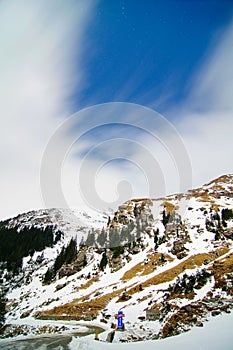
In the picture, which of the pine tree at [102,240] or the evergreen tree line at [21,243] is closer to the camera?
the pine tree at [102,240]

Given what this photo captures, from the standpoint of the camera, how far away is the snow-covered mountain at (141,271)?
995 inches

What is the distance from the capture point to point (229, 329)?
42.4 feet

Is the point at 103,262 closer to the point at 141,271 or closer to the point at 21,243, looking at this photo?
the point at 141,271

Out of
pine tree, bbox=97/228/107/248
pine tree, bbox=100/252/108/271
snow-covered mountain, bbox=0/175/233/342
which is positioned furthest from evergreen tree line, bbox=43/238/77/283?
pine tree, bbox=100/252/108/271

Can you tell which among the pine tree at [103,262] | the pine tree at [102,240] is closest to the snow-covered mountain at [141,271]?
the pine tree at [103,262]

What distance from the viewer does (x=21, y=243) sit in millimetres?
131500

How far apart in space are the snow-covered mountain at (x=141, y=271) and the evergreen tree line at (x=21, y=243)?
5.45 feet

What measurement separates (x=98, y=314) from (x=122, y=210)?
8630 cm

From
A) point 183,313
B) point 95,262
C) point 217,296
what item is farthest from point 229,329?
point 95,262

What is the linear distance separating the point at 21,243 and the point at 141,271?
305 feet

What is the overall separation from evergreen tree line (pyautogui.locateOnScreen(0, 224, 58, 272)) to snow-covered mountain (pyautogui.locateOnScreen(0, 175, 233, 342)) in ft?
5.45

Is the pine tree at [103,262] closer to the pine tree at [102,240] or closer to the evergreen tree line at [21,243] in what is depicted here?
the pine tree at [102,240]

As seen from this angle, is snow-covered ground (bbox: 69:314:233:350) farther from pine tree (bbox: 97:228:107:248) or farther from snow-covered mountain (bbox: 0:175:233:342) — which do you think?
pine tree (bbox: 97:228:107:248)

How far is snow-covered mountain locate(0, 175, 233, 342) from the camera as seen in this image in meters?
25.3
